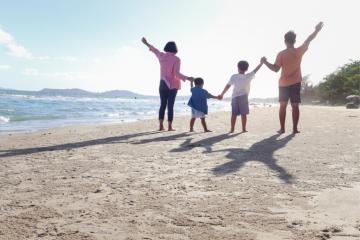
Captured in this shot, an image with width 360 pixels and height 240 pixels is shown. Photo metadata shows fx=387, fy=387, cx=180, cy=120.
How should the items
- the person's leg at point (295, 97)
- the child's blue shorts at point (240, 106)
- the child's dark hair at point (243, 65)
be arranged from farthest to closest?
the child's dark hair at point (243, 65) < the child's blue shorts at point (240, 106) < the person's leg at point (295, 97)

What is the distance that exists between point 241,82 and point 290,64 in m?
1.19

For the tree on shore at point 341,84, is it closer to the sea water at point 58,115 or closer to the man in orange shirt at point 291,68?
the sea water at point 58,115

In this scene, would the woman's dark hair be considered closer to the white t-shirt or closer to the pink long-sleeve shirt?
the pink long-sleeve shirt

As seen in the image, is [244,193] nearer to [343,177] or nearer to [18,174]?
[343,177]

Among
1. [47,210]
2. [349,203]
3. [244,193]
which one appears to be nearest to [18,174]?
[47,210]

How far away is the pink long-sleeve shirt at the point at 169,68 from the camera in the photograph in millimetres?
8906

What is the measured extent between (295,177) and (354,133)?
14.8 feet

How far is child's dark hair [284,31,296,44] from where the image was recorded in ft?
25.4

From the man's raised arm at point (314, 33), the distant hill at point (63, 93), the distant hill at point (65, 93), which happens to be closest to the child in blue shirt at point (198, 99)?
the man's raised arm at point (314, 33)

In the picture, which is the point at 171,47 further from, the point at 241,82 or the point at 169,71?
the point at 241,82

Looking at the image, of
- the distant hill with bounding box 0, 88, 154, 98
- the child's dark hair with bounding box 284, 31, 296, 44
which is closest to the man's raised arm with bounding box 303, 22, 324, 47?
the child's dark hair with bounding box 284, 31, 296, 44

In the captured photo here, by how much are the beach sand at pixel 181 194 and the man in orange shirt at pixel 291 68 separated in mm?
2519

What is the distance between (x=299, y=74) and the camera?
7926mm

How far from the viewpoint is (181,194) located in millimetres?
3176
